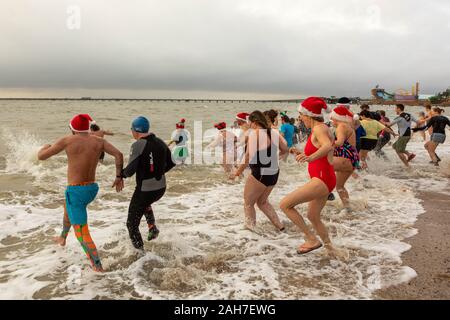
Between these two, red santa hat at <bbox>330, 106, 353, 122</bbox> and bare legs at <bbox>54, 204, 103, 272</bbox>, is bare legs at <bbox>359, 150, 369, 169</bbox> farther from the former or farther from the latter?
bare legs at <bbox>54, 204, 103, 272</bbox>

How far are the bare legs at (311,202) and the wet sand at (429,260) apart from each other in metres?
1.10

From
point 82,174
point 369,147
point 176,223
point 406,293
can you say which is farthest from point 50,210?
point 369,147

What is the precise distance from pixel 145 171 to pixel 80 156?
0.80 m

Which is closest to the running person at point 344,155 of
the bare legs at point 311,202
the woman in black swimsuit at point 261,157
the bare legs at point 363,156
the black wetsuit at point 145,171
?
the woman in black swimsuit at point 261,157

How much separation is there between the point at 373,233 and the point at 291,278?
2.37 meters

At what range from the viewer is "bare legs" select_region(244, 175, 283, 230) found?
18.5 ft

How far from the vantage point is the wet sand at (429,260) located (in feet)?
12.8

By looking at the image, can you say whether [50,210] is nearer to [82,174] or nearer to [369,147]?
[82,174]

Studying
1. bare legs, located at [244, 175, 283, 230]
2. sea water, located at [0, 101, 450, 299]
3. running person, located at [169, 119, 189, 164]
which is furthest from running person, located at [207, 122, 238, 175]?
bare legs, located at [244, 175, 283, 230]

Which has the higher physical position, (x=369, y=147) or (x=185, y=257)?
(x=369, y=147)

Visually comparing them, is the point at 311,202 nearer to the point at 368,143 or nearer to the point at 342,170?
the point at 342,170

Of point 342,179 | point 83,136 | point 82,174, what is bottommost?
point 342,179

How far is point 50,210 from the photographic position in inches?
293
